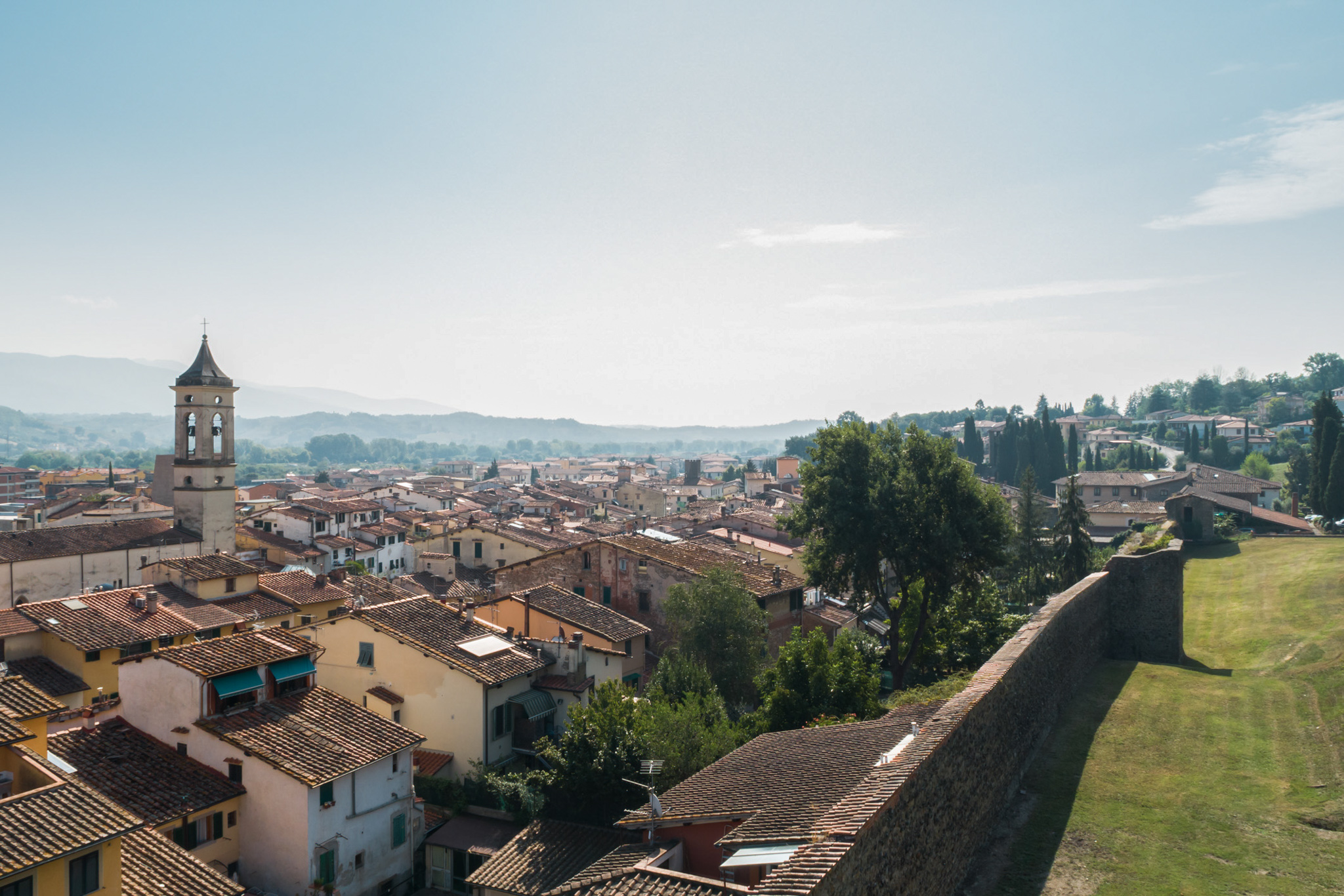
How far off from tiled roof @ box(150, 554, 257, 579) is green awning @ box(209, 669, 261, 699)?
50.6 ft

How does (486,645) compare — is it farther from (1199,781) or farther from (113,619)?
(1199,781)

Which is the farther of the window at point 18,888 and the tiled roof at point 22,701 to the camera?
the tiled roof at point 22,701

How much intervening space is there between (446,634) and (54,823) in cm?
1262

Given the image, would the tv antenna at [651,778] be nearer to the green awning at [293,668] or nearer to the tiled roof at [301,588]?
the green awning at [293,668]

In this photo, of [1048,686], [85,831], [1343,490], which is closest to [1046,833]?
[1048,686]

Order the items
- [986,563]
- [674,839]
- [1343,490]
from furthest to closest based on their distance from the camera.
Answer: [1343,490] → [986,563] → [674,839]

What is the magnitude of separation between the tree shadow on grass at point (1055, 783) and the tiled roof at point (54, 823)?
1158 centimetres

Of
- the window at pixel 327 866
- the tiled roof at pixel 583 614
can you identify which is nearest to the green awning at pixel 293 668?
the window at pixel 327 866

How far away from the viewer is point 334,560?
185ft

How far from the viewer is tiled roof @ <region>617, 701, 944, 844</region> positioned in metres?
12.3

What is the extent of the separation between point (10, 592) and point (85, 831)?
103 ft

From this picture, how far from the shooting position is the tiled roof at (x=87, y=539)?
123 feet

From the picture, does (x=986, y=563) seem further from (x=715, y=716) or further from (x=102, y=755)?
(x=102, y=755)

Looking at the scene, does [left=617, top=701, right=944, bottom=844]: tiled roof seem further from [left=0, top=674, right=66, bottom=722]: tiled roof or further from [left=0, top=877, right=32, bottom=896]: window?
[left=0, top=674, right=66, bottom=722]: tiled roof
